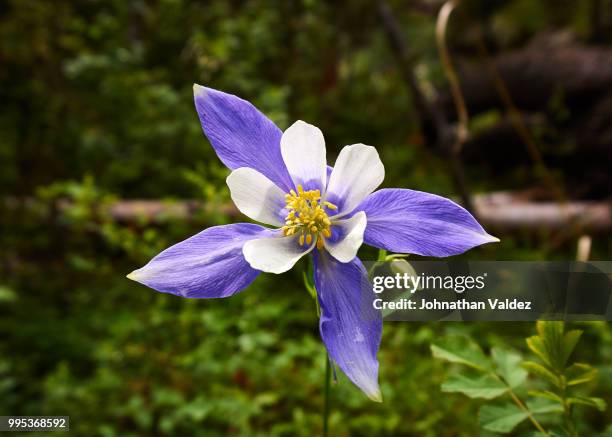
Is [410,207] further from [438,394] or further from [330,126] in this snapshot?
[330,126]

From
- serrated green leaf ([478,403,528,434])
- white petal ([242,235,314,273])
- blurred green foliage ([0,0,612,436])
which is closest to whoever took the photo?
white petal ([242,235,314,273])

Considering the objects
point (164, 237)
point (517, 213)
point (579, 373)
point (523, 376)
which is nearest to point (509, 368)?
point (523, 376)

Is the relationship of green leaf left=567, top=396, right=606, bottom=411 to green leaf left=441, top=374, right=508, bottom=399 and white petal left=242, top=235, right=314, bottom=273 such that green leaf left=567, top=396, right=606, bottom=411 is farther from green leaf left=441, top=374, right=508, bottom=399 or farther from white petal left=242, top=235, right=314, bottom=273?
white petal left=242, top=235, right=314, bottom=273

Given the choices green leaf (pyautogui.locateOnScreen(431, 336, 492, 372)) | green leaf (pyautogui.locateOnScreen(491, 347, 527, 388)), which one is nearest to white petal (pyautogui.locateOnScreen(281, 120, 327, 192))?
green leaf (pyautogui.locateOnScreen(431, 336, 492, 372))

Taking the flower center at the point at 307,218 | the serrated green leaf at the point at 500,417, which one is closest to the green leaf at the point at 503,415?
the serrated green leaf at the point at 500,417

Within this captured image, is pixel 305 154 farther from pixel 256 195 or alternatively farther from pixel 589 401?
pixel 589 401

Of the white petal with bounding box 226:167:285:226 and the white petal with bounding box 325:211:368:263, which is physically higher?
the white petal with bounding box 226:167:285:226
